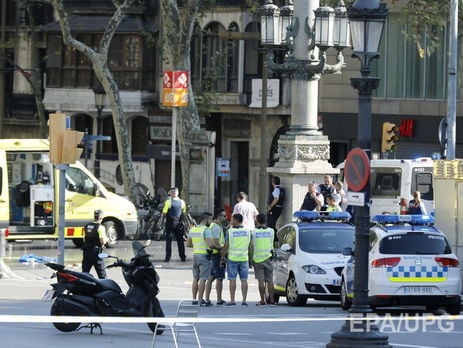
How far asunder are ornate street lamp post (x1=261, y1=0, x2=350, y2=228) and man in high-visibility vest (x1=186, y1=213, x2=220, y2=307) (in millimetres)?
6652

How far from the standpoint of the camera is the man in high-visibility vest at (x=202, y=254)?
2544 cm

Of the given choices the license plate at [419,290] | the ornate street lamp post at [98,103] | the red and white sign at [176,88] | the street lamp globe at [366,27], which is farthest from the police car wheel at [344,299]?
the ornate street lamp post at [98,103]

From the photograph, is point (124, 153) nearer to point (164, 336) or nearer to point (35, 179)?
point (35, 179)

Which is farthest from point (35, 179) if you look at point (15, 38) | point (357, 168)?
point (15, 38)

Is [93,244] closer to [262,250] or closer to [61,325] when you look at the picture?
[262,250]

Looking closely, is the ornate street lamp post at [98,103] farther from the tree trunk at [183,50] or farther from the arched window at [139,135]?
the tree trunk at [183,50]

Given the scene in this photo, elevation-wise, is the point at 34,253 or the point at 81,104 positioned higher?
the point at 81,104

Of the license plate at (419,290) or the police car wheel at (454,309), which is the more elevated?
the license plate at (419,290)

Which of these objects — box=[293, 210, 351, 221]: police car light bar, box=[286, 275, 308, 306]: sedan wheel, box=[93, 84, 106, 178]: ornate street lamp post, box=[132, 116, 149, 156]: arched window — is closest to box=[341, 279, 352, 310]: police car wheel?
box=[286, 275, 308, 306]: sedan wheel

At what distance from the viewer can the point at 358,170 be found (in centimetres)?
1870

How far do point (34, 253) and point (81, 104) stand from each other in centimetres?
A: 2176

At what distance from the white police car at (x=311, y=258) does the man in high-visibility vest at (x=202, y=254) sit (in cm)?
124

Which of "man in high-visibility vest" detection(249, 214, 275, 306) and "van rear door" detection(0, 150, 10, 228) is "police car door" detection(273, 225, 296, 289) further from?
"van rear door" detection(0, 150, 10, 228)

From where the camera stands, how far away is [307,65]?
1248 inches
